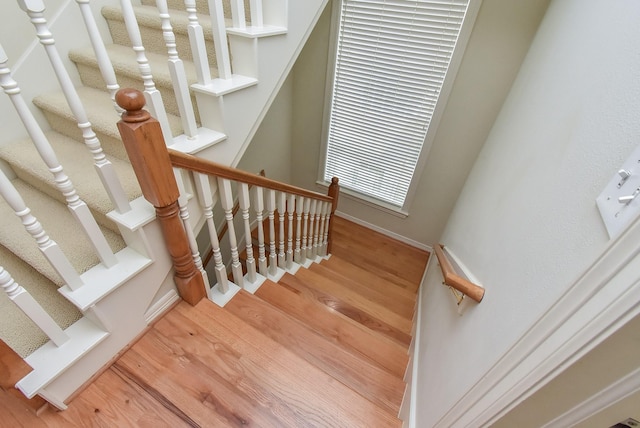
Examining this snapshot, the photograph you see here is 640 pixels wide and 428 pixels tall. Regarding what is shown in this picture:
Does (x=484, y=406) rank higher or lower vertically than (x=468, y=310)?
higher

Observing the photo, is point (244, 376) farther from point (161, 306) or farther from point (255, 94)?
point (255, 94)

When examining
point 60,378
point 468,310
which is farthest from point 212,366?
point 468,310

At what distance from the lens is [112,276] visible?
1040 mm

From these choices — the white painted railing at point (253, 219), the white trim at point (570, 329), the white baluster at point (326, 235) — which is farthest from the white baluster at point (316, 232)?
the white trim at point (570, 329)

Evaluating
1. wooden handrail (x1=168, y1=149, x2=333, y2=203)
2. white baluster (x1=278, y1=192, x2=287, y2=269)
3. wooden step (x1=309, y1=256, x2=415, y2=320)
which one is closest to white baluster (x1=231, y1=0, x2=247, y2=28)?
wooden handrail (x1=168, y1=149, x2=333, y2=203)

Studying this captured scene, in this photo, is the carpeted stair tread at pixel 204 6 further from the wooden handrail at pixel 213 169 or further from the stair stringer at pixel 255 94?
the wooden handrail at pixel 213 169

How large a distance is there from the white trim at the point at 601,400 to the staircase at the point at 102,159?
1244 mm

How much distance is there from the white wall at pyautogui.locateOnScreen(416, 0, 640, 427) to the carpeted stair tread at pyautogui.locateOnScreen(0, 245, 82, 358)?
1.36 meters

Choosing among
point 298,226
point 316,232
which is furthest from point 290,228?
point 316,232

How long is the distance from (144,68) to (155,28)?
2.58ft

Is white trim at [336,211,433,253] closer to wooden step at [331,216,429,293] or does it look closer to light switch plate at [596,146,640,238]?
wooden step at [331,216,429,293]

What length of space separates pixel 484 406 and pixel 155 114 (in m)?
1.34

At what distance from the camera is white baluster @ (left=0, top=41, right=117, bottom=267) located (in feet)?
2.20

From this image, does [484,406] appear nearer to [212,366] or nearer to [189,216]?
[212,366]
